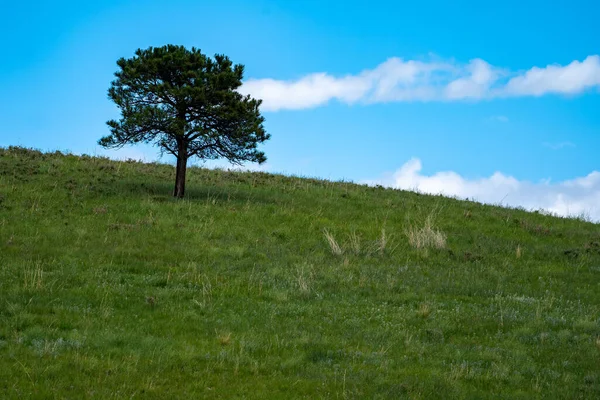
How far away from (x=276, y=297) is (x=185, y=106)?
1341 centimetres

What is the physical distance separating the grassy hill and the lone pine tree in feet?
7.72

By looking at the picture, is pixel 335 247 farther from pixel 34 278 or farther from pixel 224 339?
pixel 34 278

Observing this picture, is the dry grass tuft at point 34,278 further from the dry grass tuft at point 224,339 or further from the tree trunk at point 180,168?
the tree trunk at point 180,168

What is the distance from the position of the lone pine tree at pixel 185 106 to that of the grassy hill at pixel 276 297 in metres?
2.35

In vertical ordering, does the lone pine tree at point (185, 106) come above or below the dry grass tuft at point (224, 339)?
above

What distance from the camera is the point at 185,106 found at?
25.0 meters

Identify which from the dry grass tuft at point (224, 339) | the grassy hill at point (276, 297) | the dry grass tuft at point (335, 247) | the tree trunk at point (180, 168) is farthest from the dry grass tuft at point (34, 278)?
the tree trunk at point (180, 168)

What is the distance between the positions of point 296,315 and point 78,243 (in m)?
8.75

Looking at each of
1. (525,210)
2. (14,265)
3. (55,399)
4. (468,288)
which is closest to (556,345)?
(468,288)

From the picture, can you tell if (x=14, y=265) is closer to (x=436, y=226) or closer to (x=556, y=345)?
(x=556, y=345)

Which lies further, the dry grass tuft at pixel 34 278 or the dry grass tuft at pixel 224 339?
the dry grass tuft at pixel 34 278

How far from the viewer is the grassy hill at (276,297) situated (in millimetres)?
9391

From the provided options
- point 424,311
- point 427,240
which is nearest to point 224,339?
point 424,311

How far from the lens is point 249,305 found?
13398 millimetres
